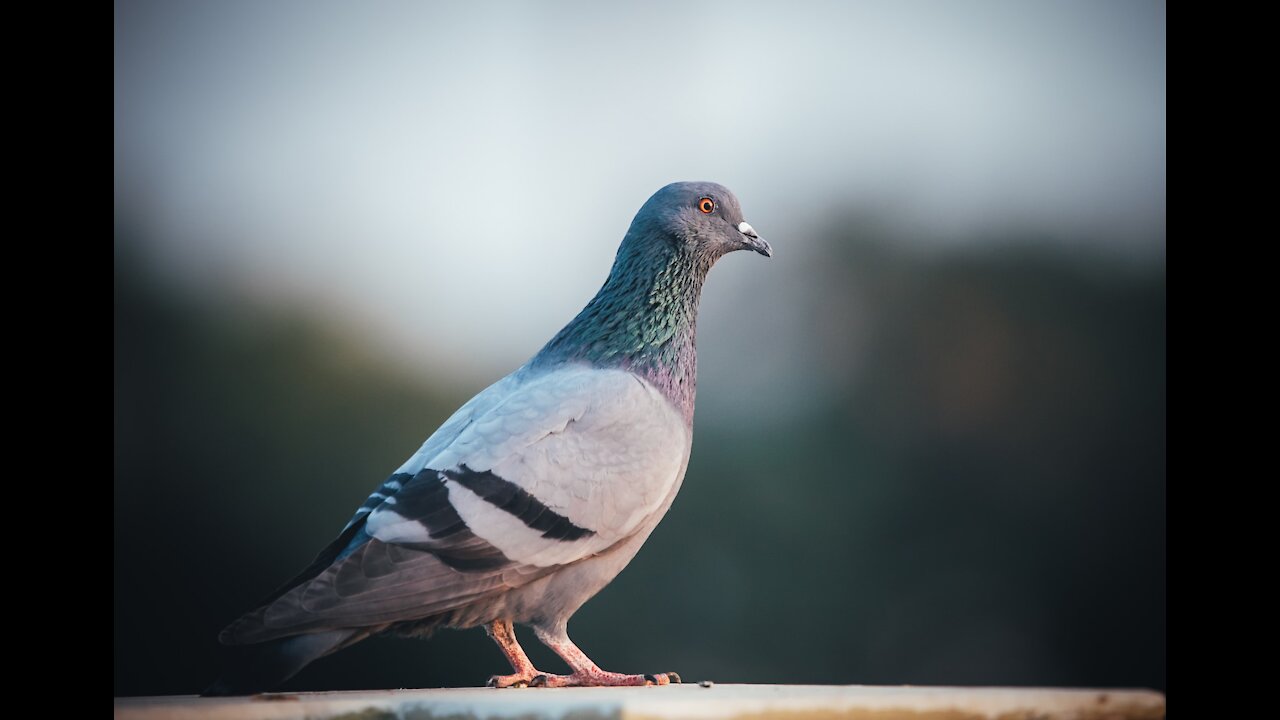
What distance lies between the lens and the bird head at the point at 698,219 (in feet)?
11.0

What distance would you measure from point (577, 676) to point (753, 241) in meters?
1.47

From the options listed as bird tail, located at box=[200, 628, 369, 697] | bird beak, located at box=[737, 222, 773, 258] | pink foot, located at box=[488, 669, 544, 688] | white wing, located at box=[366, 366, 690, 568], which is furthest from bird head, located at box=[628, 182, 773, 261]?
bird tail, located at box=[200, 628, 369, 697]

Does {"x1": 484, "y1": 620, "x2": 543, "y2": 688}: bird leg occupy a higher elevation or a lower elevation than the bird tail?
lower

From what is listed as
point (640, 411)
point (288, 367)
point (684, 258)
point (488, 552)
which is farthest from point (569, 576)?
point (288, 367)

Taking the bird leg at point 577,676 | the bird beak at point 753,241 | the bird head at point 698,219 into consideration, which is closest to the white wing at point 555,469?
the bird leg at point 577,676

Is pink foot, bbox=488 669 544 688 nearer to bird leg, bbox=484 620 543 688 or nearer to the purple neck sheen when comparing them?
bird leg, bbox=484 620 543 688

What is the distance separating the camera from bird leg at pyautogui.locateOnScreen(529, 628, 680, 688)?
2.82 meters

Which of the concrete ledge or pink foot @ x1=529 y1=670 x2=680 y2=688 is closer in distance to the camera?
the concrete ledge

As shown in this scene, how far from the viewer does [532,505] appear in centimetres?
279

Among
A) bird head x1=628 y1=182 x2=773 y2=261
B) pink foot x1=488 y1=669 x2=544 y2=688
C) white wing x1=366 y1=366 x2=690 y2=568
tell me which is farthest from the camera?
bird head x1=628 y1=182 x2=773 y2=261

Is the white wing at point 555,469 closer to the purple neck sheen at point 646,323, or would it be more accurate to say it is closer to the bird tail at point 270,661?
the purple neck sheen at point 646,323

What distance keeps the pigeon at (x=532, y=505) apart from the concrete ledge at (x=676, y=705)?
0.64ft

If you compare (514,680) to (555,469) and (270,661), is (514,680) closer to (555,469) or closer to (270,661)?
(555,469)

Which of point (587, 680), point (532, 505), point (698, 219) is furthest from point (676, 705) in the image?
point (698, 219)
